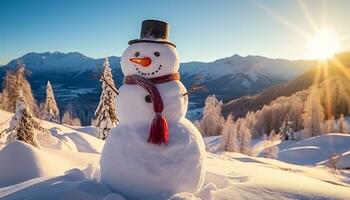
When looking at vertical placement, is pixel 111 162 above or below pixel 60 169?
above

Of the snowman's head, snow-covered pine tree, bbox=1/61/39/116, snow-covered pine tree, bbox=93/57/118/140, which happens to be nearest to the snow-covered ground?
the snowman's head

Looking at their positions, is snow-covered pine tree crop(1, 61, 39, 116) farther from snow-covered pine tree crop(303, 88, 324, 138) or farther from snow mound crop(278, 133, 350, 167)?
snow-covered pine tree crop(303, 88, 324, 138)

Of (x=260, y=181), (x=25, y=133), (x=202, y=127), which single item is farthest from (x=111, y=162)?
(x=202, y=127)

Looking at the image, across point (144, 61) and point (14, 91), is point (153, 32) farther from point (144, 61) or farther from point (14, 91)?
point (14, 91)

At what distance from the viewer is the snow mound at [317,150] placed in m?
37.0

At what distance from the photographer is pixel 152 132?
15.8 feet

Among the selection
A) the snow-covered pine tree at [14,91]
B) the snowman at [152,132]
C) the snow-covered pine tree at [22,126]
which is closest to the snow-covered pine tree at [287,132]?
the snow-covered pine tree at [14,91]

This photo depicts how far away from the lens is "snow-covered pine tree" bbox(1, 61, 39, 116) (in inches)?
996

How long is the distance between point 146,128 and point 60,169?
3139 millimetres

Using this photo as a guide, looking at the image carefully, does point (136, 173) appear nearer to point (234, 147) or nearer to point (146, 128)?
point (146, 128)

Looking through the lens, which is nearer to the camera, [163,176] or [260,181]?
[163,176]

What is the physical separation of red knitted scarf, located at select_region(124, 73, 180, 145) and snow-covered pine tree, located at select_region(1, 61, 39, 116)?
19141 mm

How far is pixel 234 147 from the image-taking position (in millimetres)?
41562

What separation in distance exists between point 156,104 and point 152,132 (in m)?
0.40
